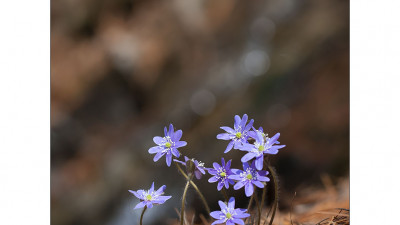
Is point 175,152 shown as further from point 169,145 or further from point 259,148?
point 259,148

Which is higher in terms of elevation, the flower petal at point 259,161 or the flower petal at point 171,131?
the flower petal at point 171,131

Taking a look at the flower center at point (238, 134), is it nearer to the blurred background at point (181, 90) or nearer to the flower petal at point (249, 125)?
the flower petal at point (249, 125)

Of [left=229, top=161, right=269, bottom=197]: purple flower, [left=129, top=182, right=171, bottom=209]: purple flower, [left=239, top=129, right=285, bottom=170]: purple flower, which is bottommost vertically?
[left=129, top=182, right=171, bottom=209]: purple flower

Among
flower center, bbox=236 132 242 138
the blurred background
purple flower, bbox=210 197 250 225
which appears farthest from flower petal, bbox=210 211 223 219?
the blurred background

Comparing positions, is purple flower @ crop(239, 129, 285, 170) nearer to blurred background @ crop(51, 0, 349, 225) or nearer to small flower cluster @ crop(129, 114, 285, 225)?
small flower cluster @ crop(129, 114, 285, 225)

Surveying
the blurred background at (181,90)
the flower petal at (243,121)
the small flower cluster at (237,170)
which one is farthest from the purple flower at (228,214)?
the blurred background at (181,90)

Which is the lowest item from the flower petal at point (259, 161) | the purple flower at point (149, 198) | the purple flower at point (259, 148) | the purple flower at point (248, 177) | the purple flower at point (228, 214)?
the purple flower at point (228, 214)

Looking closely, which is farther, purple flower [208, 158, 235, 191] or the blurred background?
the blurred background

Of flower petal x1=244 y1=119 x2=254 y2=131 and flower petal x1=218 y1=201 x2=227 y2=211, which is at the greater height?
flower petal x1=244 y1=119 x2=254 y2=131
